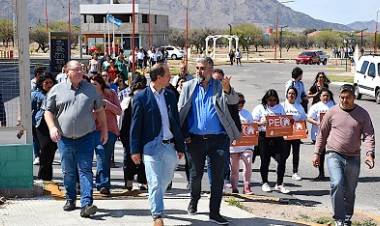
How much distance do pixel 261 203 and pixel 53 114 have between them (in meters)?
3.14

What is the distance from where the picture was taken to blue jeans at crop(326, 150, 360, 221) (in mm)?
7887

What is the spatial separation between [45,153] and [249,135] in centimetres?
298

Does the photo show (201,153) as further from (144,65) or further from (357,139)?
(144,65)

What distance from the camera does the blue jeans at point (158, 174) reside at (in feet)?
22.7

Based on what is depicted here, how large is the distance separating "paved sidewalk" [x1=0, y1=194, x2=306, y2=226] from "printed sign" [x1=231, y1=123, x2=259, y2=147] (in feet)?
5.45

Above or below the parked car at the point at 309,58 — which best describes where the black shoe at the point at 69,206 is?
below

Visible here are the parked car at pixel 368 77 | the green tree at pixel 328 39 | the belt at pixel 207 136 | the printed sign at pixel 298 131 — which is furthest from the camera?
the green tree at pixel 328 39

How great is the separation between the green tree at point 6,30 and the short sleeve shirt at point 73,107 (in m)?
1.71

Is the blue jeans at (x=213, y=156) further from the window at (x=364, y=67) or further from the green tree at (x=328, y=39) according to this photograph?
the green tree at (x=328, y=39)

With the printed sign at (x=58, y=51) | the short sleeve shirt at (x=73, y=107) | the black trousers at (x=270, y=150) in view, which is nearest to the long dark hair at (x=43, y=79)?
the short sleeve shirt at (x=73, y=107)

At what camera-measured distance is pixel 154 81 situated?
696cm

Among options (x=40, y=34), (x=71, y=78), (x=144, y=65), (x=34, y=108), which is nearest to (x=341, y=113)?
(x=71, y=78)

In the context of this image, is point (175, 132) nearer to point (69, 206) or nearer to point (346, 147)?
point (69, 206)

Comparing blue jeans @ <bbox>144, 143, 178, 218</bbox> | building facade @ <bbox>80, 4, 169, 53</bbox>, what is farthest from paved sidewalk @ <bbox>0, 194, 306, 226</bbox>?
building facade @ <bbox>80, 4, 169, 53</bbox>
